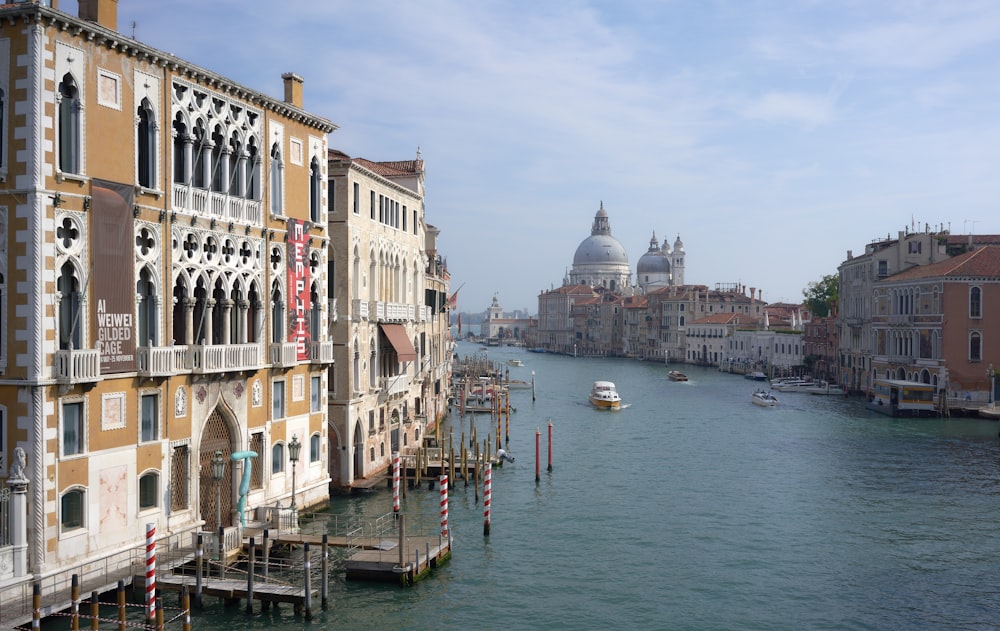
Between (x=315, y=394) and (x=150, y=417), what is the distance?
5.31m

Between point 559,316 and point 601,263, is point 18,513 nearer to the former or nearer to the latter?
point 559,316

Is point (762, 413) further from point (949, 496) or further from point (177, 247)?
point (177, 247)

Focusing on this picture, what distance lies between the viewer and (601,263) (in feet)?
481

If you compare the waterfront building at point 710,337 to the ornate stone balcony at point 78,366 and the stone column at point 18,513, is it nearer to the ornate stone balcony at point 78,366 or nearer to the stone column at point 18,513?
the ornate stone balcony at point 78,366

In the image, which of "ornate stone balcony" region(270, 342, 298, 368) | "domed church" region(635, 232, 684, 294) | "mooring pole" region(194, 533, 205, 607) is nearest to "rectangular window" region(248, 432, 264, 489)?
"ornate stone balcony" region(270, 342, 298, 368)

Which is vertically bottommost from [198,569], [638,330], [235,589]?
[235,589]

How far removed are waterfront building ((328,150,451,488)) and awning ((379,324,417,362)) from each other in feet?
0.13

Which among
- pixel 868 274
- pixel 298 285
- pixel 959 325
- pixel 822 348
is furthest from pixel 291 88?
pixel 822 348

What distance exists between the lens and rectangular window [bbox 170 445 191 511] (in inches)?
591

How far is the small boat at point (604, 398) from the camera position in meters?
46.6

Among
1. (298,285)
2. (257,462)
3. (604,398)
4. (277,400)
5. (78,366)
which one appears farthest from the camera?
(604,398)

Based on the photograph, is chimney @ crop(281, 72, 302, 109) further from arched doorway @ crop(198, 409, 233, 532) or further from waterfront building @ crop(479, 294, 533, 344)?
waterfront building @ crop(479, 294, 533, 344)

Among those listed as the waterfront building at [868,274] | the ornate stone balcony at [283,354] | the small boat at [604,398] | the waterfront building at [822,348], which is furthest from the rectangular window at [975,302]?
the ornate stone balcony at [283,354]

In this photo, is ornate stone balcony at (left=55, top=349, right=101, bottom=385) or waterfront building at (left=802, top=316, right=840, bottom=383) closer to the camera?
ornate stone balcony at (left=55, top=349, right=101, bottom=385)
